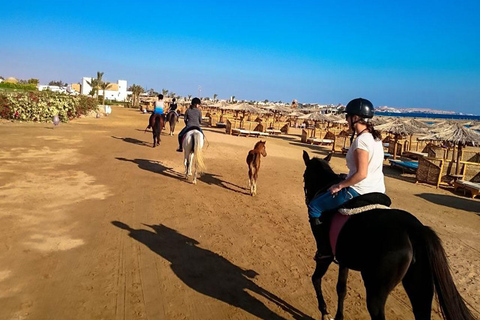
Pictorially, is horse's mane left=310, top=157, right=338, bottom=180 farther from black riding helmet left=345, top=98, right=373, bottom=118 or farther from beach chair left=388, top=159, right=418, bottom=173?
beach chair left=388, top=159, right=418, bottom=173

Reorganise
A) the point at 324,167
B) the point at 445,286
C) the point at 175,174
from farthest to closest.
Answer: the point at 175,174 < the point at 324,167 < the point at 445,286

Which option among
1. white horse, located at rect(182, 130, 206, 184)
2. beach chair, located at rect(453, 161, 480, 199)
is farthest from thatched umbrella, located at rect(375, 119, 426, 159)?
Answer: white horse, located at rect(182, 130, 206, 184)

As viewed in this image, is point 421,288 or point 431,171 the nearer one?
point 421,288

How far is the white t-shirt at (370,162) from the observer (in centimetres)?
318

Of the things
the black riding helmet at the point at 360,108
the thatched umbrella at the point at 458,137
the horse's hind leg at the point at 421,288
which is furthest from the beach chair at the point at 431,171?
the horse's hind leg at the point at 421,288

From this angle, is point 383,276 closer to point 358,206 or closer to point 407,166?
point 358,206

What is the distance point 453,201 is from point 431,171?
8.82ft

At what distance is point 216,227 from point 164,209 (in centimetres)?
152

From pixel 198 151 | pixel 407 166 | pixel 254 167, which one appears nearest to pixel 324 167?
pixel 254 167

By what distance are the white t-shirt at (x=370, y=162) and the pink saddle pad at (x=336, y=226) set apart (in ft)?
1.09

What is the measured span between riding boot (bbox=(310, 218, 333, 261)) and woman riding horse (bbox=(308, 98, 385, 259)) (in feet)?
0.28

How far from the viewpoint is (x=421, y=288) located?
2.69 m

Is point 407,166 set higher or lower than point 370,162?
lower

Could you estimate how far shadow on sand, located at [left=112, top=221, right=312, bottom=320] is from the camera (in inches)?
157
